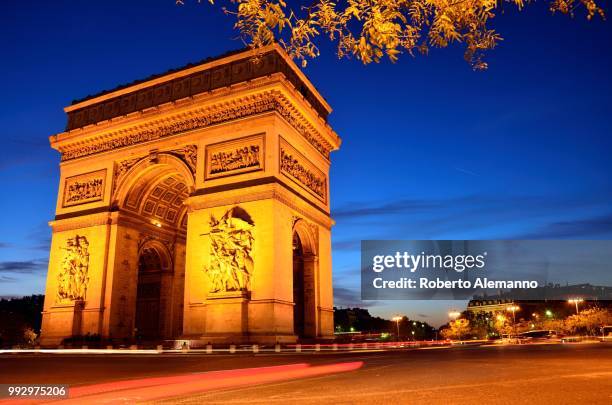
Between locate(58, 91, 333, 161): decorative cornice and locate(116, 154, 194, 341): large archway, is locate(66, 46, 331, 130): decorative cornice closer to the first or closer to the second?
locate(58, 91, 333, 161): decorative cornice

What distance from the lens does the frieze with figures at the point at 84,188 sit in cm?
2695

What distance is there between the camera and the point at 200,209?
76.6 feet

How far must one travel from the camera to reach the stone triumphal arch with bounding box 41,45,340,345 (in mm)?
21188

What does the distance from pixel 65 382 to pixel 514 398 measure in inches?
286

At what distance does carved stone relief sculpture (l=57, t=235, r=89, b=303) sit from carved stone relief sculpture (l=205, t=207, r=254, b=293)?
776cm

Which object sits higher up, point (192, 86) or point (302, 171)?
point (192, 86)

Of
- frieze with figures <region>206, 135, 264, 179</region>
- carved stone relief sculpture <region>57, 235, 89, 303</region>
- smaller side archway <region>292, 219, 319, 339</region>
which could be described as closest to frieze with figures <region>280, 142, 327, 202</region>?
frieze with figures <region>206, 135, 264, 179</region>

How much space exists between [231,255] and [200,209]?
345 cm

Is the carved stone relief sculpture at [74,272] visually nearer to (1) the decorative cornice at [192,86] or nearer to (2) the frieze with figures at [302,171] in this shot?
(1) the decorative cornice at [192,86]

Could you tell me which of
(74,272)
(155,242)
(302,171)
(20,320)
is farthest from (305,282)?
(20,320)

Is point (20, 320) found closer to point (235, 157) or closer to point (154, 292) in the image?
point (154, 292)

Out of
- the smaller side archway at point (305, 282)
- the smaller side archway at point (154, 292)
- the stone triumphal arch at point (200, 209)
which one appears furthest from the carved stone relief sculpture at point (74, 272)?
the smaller side archway at point (305, 282)

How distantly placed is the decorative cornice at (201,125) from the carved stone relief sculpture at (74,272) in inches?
205

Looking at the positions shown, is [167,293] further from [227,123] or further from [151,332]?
[227,123]
